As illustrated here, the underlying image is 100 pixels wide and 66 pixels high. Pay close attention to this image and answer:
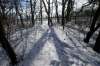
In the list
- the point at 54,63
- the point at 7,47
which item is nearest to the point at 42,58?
the point at 54,63

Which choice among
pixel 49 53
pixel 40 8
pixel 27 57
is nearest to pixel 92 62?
pixel 49 53

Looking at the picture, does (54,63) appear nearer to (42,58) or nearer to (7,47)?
(42,58)

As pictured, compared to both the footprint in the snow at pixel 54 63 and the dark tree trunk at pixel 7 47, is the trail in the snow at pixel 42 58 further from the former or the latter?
the dark tree trunk at pixel 7 47

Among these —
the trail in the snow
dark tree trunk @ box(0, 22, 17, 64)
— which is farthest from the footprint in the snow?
dark tree trunk @ box(0, 22, 17, 64)

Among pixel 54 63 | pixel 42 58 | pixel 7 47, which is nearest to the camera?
pixel 7 47

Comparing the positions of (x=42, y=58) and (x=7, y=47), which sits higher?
(x=7, y=47)

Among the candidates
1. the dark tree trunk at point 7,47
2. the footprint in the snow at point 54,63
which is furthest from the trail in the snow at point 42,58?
the dark tree trunk at point 7,47

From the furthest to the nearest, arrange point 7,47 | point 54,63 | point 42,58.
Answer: point 42,58 < point 54,63 < point 7,47

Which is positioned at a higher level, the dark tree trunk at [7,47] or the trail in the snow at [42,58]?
the dark tree trunk at [7,47]

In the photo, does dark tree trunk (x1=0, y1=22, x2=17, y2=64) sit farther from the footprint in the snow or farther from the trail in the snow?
the footprint in the snow

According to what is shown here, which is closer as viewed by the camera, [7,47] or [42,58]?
[7,47]

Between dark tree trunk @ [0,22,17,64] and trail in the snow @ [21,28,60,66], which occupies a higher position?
dark tree trunk @ [0,22,17,64]

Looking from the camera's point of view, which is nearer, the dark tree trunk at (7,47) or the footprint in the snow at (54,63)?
the dark tree trunk at (7,47)

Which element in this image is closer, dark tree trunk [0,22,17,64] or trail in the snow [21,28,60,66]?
dark tree trunk [0,22,17,64]
